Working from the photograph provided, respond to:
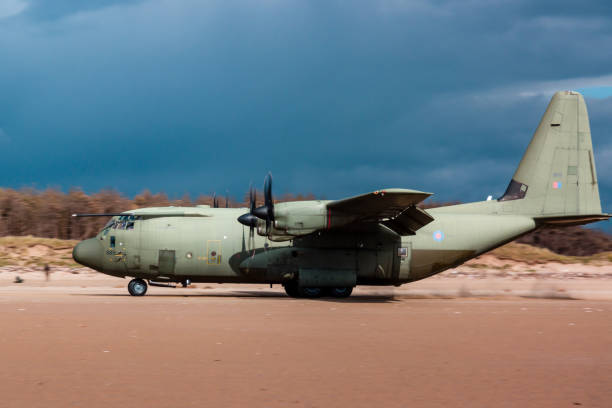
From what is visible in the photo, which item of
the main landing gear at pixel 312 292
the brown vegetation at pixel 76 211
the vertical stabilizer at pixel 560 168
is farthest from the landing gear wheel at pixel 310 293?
the brown vegetation at pixel 76 211

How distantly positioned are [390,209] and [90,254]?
31.2 feet

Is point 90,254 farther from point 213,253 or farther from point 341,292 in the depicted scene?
point 341,292

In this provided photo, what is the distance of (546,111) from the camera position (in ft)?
74.7

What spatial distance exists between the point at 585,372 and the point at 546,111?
15281 mm

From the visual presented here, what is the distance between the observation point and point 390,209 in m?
19.1

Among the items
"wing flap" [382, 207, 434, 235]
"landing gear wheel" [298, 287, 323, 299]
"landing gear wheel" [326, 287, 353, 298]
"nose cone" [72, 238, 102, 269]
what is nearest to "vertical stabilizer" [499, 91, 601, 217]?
"wing flap" [382, 207, 434, 235]

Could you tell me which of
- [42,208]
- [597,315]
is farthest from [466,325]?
[42,208]

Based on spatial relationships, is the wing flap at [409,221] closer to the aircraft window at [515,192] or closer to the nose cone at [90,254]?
the aircraft window at [515,192]

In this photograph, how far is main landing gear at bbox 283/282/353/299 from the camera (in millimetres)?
21641

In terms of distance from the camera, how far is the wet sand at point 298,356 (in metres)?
7.62

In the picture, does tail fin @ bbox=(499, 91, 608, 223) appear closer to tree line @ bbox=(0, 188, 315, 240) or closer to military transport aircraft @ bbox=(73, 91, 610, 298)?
military transport aircraft @ bbox=(73, 91, 610, 298)

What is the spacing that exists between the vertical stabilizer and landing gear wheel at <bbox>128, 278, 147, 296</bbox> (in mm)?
12255

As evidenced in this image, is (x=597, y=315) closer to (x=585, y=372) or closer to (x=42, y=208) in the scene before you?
(x=585, y=372)

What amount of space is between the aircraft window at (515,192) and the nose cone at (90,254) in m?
13.4
